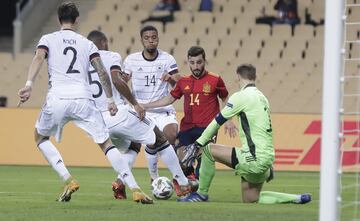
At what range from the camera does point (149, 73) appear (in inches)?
543

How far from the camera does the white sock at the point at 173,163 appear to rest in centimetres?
1241

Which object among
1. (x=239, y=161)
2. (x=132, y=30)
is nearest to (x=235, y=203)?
(x=239, y=161)

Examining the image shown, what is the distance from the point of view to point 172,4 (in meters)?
27.0

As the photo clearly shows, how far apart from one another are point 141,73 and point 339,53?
6081mm

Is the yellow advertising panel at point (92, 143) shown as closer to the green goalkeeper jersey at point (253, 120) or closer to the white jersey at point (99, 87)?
the white jersey at point (99, 87)

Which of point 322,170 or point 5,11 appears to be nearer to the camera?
point 322,170

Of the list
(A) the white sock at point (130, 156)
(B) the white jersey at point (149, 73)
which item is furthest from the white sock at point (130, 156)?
(B) the white jersey at point (149, 73)

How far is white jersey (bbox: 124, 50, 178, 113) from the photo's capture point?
1377 centimetres

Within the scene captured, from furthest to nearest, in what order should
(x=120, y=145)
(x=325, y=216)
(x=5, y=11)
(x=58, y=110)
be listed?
1. (x=5, y=11)
2. (x=120, y=145)
3. (x=58, y=110)
4. (x=325, y=216)

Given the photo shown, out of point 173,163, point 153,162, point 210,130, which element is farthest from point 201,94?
point 210,130

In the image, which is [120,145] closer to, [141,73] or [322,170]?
[141,73]

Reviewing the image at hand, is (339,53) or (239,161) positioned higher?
(339,53)

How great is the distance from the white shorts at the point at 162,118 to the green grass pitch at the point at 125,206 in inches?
33.5

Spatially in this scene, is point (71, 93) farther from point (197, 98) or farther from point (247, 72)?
point (197, 98)
